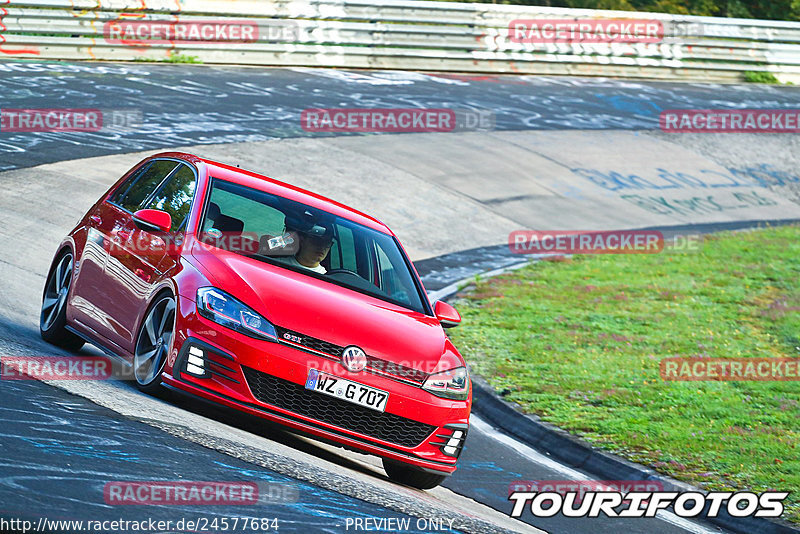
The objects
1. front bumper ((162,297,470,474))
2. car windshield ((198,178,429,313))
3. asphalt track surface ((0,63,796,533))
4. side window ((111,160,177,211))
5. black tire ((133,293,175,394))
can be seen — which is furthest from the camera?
side window ((111,160,177,211))

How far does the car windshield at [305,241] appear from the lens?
7633 mm

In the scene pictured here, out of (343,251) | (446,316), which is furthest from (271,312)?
(446,316)

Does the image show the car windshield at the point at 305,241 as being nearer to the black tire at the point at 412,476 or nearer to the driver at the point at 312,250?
the driver at the point at 312,250

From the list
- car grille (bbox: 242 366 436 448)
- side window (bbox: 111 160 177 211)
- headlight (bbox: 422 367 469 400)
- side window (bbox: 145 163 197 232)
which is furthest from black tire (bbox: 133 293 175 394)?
headlight (bbox: 422 367 469 400)

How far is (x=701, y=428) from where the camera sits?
9.54 meters

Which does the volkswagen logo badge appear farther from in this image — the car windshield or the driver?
the driver

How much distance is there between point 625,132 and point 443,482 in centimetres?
1827

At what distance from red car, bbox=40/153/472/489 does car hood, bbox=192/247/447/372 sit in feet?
0.04

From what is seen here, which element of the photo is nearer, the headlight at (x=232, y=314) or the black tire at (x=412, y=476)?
the headlight at (x=232, y=314)

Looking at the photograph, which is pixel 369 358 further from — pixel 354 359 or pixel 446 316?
pixel 446 316

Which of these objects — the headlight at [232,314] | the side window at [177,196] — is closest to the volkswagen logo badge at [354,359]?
the headlight at [232,314]

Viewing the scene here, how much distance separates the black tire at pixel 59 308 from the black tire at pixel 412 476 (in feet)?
8.98

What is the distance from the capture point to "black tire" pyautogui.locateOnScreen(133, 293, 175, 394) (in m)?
6.94

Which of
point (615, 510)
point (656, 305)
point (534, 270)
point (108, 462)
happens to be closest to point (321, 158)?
point (534, 270)
